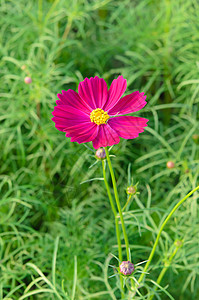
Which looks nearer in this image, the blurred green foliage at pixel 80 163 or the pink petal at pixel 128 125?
the pink petal at pixel 128 125

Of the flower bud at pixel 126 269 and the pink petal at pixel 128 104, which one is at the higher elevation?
the pink petal at pixel 128 104

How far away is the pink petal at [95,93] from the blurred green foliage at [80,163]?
48cm

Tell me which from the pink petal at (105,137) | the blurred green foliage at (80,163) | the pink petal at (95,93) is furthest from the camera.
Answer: the blurred green foliage at (80,163)

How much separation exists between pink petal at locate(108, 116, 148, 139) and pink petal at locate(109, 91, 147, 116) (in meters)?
0.02

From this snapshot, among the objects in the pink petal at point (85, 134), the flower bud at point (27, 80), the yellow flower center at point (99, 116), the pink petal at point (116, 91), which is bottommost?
the pink petal at point (85, 134)

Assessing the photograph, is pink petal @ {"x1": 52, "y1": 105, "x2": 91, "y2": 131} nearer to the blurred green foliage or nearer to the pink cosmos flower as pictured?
the pink cosmos flower

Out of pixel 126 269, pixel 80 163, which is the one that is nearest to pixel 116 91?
pixel 126 269

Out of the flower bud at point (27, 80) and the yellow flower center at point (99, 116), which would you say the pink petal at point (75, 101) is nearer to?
the yellow flower center at point (99, 116)

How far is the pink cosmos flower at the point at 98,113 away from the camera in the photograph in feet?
2.38

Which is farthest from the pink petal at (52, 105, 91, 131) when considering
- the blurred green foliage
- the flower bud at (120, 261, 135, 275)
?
the blurred green foliage

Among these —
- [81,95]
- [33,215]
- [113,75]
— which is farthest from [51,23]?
[81,95]

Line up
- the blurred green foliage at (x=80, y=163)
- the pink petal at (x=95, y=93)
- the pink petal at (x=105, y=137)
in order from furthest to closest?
the blurred green foliage at (x=80, y=163) < the pink petal at (x=95, y=93) < the pink petal at (x=105, y=137)

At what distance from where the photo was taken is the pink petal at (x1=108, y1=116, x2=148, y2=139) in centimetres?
71

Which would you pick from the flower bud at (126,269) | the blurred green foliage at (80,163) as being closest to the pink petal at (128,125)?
the flower bud at (126,269)
